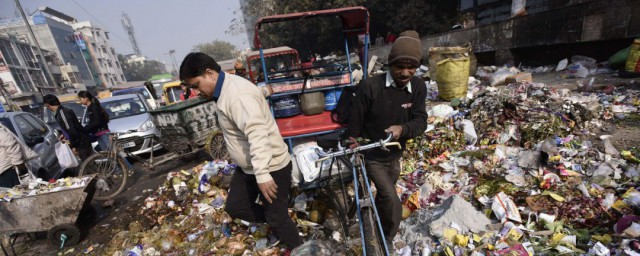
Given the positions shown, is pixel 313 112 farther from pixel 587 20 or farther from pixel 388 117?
pixel 587 20

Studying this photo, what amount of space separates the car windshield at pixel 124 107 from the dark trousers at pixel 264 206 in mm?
7453

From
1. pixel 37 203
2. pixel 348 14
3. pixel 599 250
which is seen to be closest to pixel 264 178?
pixel 599 250

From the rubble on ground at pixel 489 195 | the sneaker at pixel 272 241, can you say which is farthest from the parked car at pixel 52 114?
the sneaker at pixel 272 241

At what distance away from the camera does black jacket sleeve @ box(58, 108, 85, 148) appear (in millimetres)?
5621

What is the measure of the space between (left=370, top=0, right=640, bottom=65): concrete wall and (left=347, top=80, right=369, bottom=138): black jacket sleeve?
743 cm

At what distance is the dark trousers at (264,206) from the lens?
8.22 feet

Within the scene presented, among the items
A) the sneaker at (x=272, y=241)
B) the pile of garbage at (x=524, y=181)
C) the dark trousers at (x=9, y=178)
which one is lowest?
the sneaker at (x=272, y=241)

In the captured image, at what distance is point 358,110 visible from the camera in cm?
247

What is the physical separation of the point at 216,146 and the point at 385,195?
17.1ft

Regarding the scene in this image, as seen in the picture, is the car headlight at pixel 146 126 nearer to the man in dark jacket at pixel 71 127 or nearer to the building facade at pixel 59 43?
the man in dark jacket at pixel 71 127

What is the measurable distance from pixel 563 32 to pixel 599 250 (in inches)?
289

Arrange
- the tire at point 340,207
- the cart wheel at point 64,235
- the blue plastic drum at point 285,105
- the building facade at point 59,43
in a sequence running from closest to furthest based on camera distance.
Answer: the tire at point 340,207 < the cart wheel at point 64,235 < the blue plastic drum at point 285,105 < the building facade at point 59,43

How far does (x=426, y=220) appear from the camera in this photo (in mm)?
3109

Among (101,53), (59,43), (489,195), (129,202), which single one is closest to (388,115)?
(489,195)
